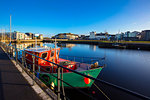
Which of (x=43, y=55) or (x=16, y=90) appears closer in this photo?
(x=16, y=90)

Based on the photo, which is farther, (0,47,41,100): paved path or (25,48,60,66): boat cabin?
(25,48,60,66): boat cabin

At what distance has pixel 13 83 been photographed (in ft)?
9.65

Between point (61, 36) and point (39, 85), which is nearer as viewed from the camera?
point (39, 85)

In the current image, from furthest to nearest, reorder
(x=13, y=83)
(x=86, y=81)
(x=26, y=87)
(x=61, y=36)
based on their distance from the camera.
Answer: (x=61, y=36) < (x=86, y=81) < (x=13, y=83) < (x=26, y=87)

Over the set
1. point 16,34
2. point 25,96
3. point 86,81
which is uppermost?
point 16,34

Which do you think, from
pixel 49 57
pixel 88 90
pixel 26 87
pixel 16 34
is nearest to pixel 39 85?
pixel 26 87

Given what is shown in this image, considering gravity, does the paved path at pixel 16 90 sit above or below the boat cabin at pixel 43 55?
below

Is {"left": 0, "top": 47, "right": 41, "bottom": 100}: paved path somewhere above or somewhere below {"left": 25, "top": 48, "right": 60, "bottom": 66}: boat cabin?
below

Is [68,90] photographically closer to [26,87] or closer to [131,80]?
[26,87]

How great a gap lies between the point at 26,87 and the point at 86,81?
4798 mm

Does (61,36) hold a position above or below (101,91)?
above

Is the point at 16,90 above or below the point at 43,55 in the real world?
below

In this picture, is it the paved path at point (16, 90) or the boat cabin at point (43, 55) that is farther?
the boat cabin at point (43, 55)

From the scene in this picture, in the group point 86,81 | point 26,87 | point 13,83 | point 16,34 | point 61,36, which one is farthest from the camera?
point 61,36
